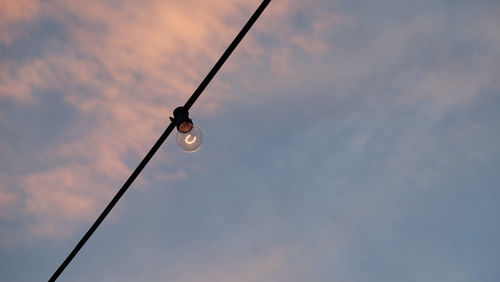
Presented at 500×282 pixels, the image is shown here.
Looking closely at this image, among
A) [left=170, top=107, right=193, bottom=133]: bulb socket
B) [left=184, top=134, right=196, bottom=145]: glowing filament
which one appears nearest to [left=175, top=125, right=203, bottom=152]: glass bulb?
[left=184, top=134, right=196, bottom=145]: glowing filament

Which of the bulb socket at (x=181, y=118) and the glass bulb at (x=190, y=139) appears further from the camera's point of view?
the glass bulb at (x=190, y=139)

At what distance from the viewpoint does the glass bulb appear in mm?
4695

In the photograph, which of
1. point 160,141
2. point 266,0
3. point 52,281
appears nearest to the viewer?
point 266,0

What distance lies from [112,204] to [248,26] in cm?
267

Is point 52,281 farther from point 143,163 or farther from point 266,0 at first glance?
point 266,0

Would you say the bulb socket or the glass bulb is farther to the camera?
the glass bulb

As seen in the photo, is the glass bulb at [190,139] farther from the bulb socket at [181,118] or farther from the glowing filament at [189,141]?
the bulb socket at [181,118]

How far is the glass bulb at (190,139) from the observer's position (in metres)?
4.70

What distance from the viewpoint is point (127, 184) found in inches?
160

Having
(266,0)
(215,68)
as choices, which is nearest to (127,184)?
(215,68)

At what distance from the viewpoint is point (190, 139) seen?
4.76 metres

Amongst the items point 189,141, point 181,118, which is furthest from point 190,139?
point 181,118

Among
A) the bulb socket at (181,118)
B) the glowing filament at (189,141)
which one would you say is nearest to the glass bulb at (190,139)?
the glowing filament at (189,141)

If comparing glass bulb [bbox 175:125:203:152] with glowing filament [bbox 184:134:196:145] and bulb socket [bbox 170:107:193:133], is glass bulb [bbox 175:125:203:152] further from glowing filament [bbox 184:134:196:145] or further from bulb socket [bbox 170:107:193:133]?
bulb socket [bbox 170:107:193:133]
